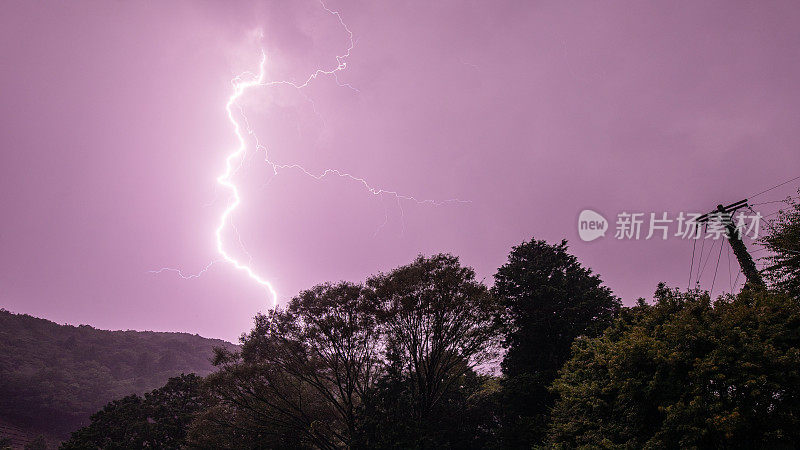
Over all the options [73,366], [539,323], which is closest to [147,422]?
[539,323]

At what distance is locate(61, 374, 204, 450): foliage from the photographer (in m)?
25.8

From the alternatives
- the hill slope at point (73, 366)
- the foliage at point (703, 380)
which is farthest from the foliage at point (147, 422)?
the hill slope at point (73, 366)

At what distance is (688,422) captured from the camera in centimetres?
895

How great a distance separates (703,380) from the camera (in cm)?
907

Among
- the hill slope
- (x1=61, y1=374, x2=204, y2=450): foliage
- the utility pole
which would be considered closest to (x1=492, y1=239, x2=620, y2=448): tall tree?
the utility pole

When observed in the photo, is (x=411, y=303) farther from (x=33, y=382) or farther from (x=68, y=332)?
(x=68, y=332)

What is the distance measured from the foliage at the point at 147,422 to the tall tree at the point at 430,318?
18.2 m

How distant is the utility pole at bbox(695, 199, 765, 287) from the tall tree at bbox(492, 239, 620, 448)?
23.1 ft

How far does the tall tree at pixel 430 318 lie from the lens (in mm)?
21109

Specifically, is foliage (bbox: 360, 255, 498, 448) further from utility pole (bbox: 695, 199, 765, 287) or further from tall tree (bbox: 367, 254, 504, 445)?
utility pole (bbox: 695, 199, 765, 287)

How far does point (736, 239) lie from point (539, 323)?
11525 millimetres

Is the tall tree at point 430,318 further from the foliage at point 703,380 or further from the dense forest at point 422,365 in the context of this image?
the foliage at point 703,380

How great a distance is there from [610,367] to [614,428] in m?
2.01

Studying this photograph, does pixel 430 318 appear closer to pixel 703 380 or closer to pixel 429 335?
pixel 429 335
